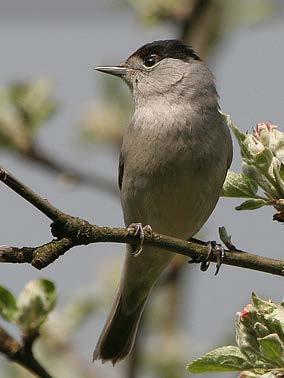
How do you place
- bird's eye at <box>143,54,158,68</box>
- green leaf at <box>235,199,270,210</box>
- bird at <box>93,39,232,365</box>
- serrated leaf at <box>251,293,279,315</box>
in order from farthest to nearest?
bird's eye at <box>143,54,158,68</box> → bird at <box>93,39,232,365</box> → green leaf at <box>235,199,270,210</box> → serrated leaf at <box>251,293,279,315</box>

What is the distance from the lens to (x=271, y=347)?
2736 mm

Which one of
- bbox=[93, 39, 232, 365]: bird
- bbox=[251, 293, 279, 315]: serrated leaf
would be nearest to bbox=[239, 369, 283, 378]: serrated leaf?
bbox=[251, 293, 279, 315]: serrated leaf

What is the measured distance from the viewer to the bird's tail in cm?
614

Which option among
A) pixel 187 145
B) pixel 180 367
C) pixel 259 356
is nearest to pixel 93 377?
pixel 180 367

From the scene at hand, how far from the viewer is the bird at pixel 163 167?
17.7ft

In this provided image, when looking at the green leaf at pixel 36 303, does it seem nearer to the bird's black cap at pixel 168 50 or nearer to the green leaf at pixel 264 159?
the green leaf at pixel 264 159

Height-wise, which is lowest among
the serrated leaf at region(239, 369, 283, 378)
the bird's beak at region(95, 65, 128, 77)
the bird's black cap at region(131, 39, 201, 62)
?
the serrated leaf at region(239, 369, 283, 378)

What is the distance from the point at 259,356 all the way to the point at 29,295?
3.97ft

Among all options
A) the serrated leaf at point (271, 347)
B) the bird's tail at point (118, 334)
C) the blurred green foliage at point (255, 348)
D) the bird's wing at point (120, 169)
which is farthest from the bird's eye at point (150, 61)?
the serrated leaf at point (271, 347)

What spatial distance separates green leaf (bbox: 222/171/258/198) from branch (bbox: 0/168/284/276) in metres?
0.31

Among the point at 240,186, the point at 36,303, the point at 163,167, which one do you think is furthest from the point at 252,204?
the point at 163,167

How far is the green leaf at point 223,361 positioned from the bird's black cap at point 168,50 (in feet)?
13.9

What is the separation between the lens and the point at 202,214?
5.64 metres

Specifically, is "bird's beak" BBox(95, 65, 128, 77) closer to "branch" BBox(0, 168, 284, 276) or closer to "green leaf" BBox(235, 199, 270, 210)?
"green leaf" BBox(235, 199, 270, 210)
